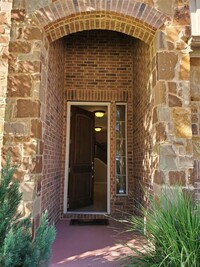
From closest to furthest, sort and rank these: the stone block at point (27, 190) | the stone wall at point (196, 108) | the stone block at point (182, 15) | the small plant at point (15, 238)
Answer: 1. the small plant at point (15, 238)
2. the stone block at point (27, 190)
3. the stone block at point (182, 15)
4. the stone wall at point (196, 108)

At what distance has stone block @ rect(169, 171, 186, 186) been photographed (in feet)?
8.68

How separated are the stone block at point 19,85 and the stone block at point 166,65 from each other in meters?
1.56

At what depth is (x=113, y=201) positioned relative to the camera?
4781mm

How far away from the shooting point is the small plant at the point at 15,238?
62.4 inches

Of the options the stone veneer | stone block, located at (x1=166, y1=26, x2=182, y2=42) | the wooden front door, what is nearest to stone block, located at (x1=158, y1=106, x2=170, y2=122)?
the stone veneer

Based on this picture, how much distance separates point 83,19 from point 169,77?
129 centimetres

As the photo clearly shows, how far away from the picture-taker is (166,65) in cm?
283

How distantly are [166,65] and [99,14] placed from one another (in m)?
1.03

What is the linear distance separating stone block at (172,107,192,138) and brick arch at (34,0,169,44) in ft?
3.51

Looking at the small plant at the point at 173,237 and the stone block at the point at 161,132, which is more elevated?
Answer: the stone block at the point at 161,132

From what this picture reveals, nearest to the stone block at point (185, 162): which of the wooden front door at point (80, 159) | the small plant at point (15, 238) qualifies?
the small plant at point (15, 238)

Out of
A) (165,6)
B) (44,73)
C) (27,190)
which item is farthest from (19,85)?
(165,6)

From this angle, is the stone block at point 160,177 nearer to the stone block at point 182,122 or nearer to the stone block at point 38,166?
the stone block at point 182,122

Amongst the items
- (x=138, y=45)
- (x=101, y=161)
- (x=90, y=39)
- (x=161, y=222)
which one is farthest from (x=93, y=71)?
(x=101, y=161)
